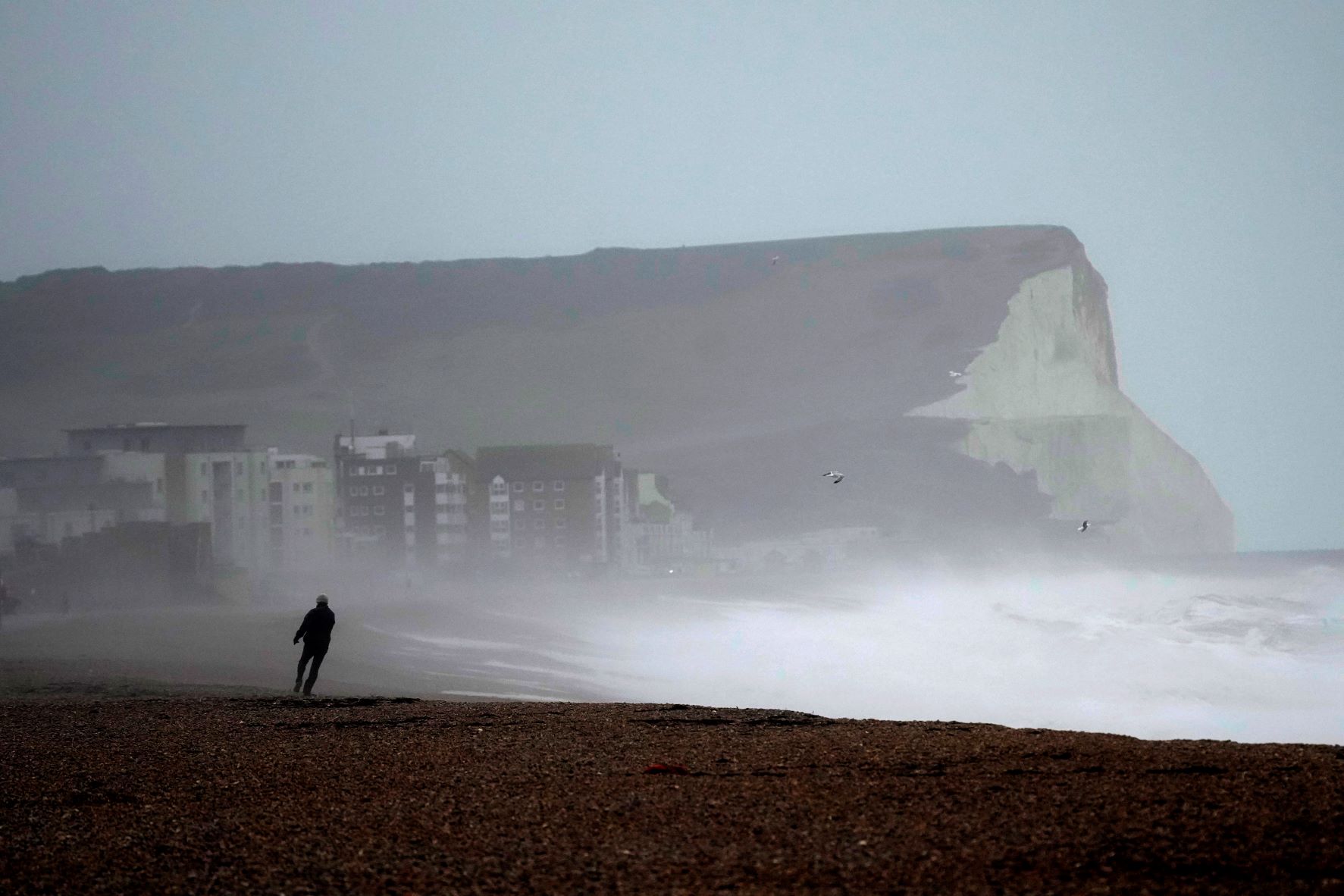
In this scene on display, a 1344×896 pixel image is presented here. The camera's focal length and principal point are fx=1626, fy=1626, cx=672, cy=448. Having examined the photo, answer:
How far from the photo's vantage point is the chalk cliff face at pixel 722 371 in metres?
116

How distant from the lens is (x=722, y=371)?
489ft

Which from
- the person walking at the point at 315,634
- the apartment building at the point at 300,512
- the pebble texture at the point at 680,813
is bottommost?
the pebble texture at the point at 680,813

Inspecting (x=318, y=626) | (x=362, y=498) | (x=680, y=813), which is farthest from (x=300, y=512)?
(x=680, y=813)

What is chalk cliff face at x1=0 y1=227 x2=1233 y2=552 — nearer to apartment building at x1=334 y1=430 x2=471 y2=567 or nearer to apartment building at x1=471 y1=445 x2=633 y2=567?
apartment building at x1=471 y1=445 x2=633 y2=567

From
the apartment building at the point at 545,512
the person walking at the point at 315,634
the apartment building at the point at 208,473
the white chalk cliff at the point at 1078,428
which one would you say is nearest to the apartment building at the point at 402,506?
the apartment building at the point at 545,512

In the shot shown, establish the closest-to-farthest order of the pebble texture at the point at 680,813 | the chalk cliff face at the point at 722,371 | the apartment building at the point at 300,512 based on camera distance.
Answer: the pebble texture at the point at 680,813 < the apartment building at the point at 300,512 < the chalk cliff face at the point at 722,371

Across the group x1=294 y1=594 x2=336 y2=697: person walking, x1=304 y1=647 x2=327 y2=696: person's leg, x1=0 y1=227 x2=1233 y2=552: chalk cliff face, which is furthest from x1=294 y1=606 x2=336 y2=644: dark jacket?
x1=0 y1=227 x2=1233 y2=552: chalk cliff face

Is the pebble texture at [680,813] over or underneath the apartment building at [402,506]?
underneath

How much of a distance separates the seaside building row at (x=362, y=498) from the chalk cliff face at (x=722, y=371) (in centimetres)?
3003

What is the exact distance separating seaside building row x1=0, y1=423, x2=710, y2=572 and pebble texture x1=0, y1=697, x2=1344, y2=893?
4709cm

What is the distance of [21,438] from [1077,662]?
3927 inches

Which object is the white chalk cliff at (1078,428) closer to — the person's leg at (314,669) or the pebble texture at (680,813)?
the person's leg at (314,669)

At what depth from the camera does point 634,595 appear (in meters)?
65.8

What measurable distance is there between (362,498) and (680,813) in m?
68.2
